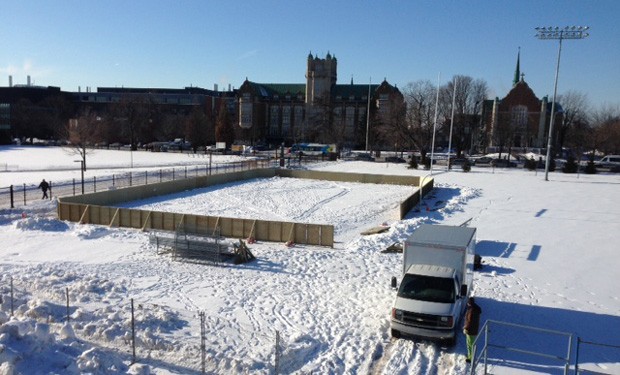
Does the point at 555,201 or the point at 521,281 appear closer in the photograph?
the point at 521,281

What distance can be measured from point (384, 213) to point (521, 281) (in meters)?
13.9

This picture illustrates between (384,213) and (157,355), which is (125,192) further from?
(157,355)

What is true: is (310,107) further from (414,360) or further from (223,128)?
(414,360)

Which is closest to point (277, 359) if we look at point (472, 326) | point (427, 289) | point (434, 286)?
point (472, 326)

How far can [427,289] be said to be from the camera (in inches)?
476

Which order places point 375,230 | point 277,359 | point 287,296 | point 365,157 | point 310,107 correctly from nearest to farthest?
point 277,359 → point 287,296 → point 375,230 → point 365,157 → point 310,107

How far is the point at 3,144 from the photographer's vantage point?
3607 inches

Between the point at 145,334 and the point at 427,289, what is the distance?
6.82m

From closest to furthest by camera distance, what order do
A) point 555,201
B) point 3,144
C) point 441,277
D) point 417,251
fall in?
point 441,277, point 417,251, point 555,201, point 3,144

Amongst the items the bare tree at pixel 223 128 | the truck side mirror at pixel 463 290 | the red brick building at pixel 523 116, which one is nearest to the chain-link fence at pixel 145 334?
the truck side mirror at pixel 463 290

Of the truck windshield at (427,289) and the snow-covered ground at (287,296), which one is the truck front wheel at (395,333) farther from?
the truck windshield at (427,289)

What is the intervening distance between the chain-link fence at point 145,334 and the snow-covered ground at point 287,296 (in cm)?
4

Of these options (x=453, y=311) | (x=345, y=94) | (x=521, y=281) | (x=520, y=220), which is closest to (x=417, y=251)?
(x=453, y=311)

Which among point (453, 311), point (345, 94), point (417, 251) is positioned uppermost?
point (345, 94)
